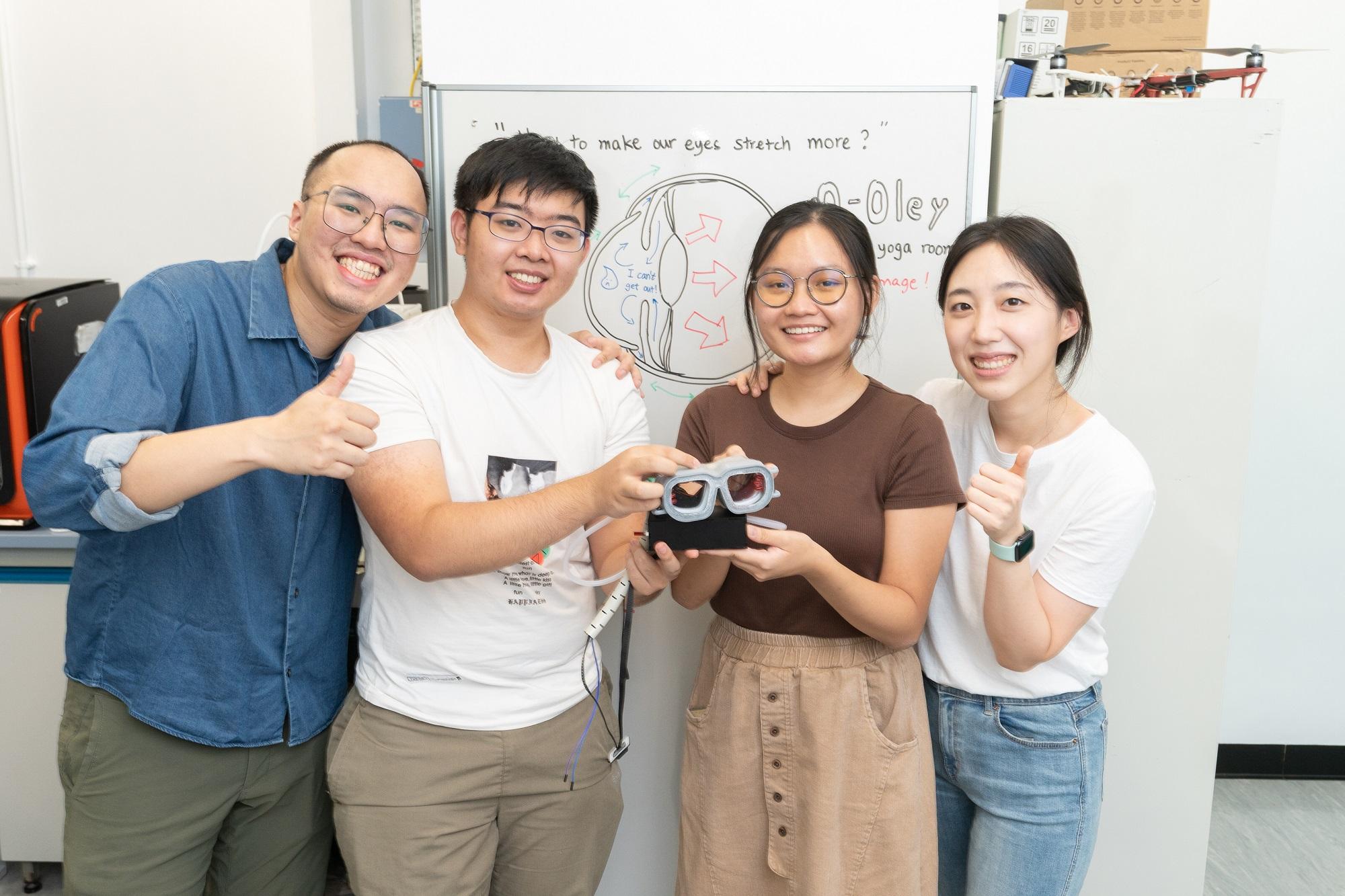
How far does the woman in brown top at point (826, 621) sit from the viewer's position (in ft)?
4.44

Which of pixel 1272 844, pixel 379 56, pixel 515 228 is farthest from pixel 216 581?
pixel 1272 844

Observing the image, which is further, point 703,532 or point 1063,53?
point 1063,53

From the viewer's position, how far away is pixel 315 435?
1.12 metres

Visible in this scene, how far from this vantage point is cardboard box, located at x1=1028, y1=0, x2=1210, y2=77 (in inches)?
78.0

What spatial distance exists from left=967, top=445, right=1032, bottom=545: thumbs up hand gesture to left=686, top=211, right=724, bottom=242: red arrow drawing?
89cm

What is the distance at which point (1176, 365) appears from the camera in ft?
6.16

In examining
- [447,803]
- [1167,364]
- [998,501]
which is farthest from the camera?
[1167,364]

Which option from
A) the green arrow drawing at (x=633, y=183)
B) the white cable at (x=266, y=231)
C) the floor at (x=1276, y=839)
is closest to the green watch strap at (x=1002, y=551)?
the green arrow drawing at (x=633, y=183)

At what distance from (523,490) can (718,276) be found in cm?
78

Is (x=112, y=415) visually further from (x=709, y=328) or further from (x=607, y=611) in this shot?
(x=709, y=328)

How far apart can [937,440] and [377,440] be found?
2.68 ft

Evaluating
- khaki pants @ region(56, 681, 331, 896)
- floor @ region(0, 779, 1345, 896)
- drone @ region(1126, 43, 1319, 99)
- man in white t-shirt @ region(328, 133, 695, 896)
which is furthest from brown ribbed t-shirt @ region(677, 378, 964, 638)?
floor @ region(0, 779, 1345, 896)

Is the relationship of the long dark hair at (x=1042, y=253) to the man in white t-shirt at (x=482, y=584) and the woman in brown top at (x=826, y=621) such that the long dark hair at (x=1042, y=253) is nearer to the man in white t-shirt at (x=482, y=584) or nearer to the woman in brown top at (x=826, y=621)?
the woman in brown top at (x=826, y=621)

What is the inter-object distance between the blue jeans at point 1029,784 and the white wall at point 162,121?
2.63 meters
